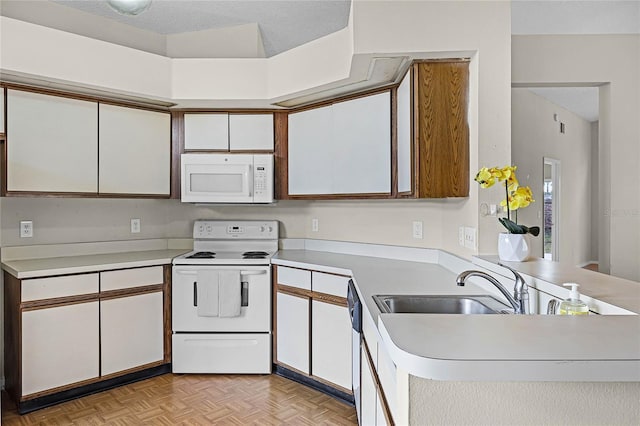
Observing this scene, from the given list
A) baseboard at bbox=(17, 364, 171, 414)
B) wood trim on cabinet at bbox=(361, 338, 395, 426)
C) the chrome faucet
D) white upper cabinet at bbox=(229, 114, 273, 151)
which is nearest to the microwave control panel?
white upper cabinet at bbox=(229, 114, 273, 151)

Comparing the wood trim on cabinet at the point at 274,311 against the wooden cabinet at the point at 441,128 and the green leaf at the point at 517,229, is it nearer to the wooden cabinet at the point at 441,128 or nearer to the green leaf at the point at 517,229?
the wooden cabinet at the point at 441,128

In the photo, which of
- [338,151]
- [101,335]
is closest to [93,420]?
[101,335]

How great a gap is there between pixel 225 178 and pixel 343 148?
0.92 meters

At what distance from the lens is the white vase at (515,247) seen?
189 centimetres

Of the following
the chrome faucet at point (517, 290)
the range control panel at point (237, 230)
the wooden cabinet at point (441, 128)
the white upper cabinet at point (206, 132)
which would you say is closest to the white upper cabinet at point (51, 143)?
the white upper cabinet at point (206, 132)

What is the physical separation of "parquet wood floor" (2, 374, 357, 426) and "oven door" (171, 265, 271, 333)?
0.35 m

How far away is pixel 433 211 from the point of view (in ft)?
8.89

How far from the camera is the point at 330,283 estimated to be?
2.55 meters

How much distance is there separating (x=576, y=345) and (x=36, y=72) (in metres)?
2.85

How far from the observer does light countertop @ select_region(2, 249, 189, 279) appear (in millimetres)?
2397

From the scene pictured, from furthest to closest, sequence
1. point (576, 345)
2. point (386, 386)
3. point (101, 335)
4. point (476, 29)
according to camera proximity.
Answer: point (101, 335) < point (476, 29) < point (386, 386) < point (576, 345)

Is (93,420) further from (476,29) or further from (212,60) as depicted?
(476,29)

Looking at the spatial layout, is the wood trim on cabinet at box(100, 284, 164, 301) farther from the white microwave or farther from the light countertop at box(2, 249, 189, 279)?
the white microwave

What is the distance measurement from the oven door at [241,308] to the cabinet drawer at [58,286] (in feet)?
1.72
